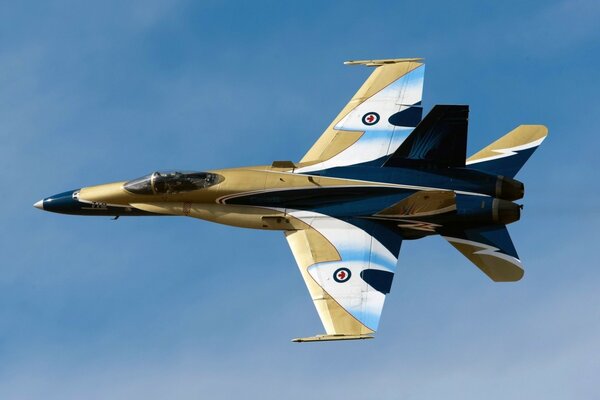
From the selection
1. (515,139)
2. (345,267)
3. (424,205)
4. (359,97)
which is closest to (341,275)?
(345,267)

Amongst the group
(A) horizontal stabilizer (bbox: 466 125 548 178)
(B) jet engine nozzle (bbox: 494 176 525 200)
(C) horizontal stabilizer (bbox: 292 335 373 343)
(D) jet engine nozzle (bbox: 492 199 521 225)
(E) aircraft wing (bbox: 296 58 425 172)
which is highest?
(E) aircraft wing (bbox: 296 58 425 172)

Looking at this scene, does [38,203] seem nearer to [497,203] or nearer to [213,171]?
[213,171]

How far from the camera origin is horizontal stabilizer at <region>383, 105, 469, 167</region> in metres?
44.0

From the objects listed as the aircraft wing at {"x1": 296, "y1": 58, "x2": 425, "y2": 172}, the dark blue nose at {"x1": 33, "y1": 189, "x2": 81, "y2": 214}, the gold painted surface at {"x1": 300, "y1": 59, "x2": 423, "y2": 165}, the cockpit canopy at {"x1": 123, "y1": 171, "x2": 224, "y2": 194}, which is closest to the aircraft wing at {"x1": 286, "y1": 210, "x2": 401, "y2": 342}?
the aircraft wing at {"x1": 296, "y1": 58, "x2": 425, "y2": 172}

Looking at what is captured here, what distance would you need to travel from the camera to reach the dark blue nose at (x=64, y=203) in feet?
156

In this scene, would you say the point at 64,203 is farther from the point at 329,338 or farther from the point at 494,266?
the point at 494,266

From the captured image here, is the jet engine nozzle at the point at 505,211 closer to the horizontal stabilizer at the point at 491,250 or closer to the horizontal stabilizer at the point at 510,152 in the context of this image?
the horizontal stabilizer at the point at 491,250

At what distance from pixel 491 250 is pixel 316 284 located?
5.03 metres

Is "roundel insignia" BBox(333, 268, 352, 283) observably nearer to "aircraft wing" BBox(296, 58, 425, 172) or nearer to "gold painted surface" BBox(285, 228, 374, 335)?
"gold painted surface" BBox(285, 228, 374, 335)

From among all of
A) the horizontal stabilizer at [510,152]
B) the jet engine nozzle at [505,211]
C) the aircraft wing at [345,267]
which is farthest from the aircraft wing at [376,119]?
the jet engine nozzle at [505,211]

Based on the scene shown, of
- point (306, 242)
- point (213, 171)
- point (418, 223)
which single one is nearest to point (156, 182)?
point (213, 171)

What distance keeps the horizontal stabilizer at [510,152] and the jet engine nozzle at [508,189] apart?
2.02 feet

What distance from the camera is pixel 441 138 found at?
145 ft

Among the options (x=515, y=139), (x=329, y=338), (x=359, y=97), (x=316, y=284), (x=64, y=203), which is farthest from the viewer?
(x=359, y=97)
